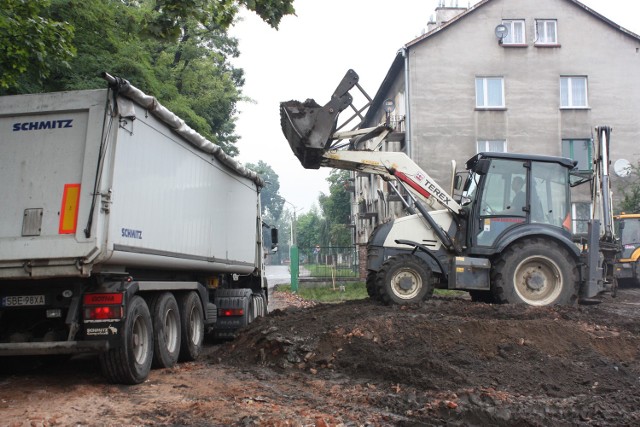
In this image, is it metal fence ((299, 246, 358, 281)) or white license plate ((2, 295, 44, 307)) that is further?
metal fence ((299, 246, 358, 281))

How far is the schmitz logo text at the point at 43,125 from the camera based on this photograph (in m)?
6.30

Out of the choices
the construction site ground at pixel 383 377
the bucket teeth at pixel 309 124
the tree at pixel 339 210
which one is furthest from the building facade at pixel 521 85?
the tree at pixel 339 210

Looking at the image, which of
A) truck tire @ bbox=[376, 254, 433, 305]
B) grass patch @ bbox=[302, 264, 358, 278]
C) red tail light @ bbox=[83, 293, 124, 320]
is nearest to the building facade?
grass patch @ bbox=[302, 264, 358, 278]

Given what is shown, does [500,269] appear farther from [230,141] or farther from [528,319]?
[230,141]

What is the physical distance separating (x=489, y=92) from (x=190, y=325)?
21.3 m

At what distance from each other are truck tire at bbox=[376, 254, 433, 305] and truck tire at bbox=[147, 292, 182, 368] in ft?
11.3

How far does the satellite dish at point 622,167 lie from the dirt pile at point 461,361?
18.7 m

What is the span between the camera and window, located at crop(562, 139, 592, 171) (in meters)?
26.5

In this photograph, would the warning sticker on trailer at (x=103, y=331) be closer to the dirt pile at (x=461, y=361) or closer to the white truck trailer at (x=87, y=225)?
the white truck trailer at (x=87, y=225)

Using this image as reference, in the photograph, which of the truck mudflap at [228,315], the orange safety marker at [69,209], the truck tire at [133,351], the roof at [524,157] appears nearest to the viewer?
the orange safety marker at [69,209]

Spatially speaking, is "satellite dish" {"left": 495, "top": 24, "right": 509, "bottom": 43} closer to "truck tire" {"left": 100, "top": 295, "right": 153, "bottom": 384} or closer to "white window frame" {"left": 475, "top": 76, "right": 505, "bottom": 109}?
"white window frame" {"left": 475, "top": 76, "right": 505, "bottom": 109}

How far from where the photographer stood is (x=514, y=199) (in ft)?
34.7

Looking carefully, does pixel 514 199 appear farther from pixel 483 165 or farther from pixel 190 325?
pixel 190 325

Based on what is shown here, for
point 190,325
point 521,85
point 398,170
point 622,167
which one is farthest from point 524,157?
point 622,167
